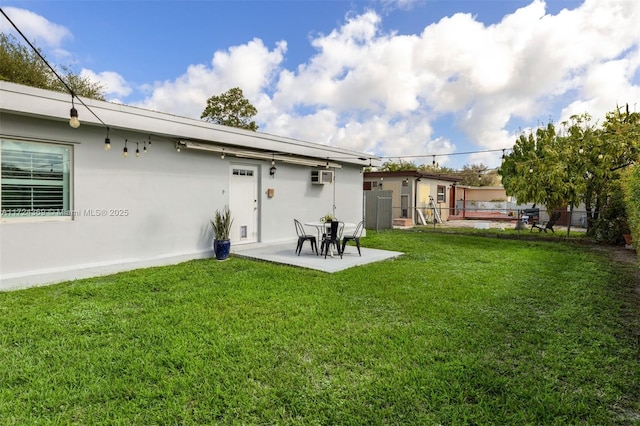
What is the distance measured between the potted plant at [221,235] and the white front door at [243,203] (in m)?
0.61

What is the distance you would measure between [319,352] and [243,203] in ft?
18.9

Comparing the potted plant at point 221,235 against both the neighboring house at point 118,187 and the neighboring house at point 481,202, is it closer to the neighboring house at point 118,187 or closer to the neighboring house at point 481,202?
the neighboring house at point 118,187

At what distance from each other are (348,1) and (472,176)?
1071 inches

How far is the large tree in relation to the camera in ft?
70.4

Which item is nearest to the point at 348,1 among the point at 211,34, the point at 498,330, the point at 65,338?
the point at 211,34

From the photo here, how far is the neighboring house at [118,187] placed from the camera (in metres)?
5.00

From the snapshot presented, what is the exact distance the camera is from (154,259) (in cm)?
650

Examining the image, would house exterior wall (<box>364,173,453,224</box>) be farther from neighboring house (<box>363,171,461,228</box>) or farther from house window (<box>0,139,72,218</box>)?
house window (<box>0,139,72,218</box>)

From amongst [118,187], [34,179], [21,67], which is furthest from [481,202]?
[21,67]

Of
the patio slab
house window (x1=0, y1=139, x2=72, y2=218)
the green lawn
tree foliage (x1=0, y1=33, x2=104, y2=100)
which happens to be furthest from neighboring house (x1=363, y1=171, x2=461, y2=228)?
tree foliage (x1=0, y1=33, x2=104, y2=100)

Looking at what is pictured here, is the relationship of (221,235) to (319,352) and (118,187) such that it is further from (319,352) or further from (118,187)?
(319,352)

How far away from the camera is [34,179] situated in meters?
5.19

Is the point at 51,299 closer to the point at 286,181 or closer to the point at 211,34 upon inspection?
the point at 286,181

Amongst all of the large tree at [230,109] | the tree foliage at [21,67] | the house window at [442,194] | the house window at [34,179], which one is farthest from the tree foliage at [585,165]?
the large tree at [230,109]
